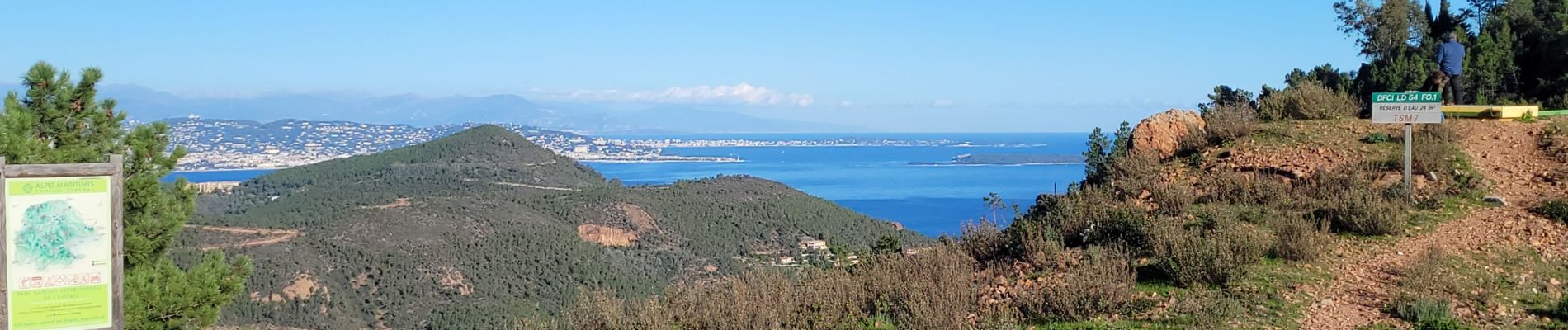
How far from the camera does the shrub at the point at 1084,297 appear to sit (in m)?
7.09

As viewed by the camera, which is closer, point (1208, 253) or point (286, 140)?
point (1208, 253)

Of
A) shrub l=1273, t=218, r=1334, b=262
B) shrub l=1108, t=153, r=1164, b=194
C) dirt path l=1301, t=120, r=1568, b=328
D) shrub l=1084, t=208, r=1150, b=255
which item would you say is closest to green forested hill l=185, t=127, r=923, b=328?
shrub l=1108, t=153, r=1164, b=194

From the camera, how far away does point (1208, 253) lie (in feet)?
25.3

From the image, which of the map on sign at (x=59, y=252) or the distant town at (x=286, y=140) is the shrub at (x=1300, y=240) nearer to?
the map on sign at (x=59, y=252)

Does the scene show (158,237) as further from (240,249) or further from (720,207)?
(720,207)

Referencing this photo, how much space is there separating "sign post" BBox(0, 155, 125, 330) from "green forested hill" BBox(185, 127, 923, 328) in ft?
60.2

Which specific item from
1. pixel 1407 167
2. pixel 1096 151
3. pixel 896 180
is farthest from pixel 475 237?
pixel 896 180

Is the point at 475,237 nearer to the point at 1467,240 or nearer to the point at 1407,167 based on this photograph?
the point at 1407,167

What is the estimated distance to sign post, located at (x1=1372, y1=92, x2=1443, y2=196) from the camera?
31.6ft

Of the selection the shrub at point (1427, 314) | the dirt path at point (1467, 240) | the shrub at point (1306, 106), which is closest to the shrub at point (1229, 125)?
the shrub at point (1306, 106)

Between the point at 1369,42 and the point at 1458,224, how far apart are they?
66.8 feet

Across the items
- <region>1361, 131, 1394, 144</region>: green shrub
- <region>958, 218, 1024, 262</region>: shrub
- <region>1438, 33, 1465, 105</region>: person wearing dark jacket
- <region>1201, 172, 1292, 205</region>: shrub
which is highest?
<region>1438, 33, 1465, 105</region>: person wearing dark jacket

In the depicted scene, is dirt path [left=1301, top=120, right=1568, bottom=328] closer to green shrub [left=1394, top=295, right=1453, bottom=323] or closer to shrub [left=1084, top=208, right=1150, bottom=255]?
green shrub [left=1394, top=295, right=1453, bottom=323]

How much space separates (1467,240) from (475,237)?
3984 cm
